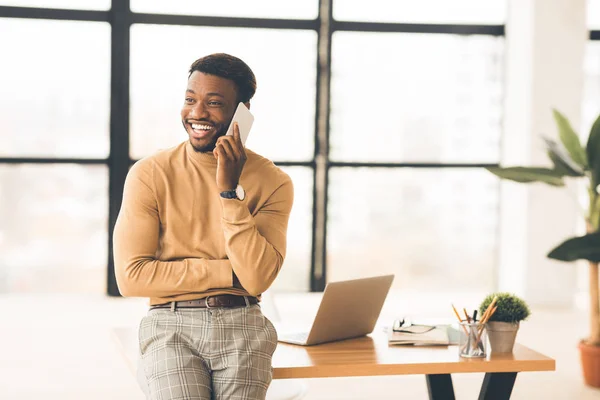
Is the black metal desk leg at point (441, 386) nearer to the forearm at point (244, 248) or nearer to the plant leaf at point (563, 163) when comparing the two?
the forearm at point (244, 248)

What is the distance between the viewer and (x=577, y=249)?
4160 millimetres

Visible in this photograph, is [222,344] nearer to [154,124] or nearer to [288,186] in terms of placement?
[288,186]

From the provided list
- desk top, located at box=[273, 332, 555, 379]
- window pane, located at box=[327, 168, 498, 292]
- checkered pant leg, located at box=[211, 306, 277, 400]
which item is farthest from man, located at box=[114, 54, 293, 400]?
window pane, located at box=[327, 168, 498, 292]

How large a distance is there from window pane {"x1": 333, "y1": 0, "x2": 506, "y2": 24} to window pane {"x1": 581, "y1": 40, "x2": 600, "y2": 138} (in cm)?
71

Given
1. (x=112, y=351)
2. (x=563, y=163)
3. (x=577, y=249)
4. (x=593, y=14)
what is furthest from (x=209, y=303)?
(x=593, y=14)

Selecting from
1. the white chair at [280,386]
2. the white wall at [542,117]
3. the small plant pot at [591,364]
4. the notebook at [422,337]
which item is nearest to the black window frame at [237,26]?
the white wall at [542,117]

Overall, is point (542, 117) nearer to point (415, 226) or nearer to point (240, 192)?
point (415, 226)

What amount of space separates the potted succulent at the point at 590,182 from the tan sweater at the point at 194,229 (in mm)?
2035

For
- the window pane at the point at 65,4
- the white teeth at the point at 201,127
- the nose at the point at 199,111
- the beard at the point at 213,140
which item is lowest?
the beard at the point at 213,140

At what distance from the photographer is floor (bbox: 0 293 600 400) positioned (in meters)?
4.16

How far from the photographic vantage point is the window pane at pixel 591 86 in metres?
6.71

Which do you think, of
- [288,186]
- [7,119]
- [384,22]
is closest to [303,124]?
[384,22]

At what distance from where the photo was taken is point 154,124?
6285mm

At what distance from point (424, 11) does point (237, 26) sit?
4.43ft
